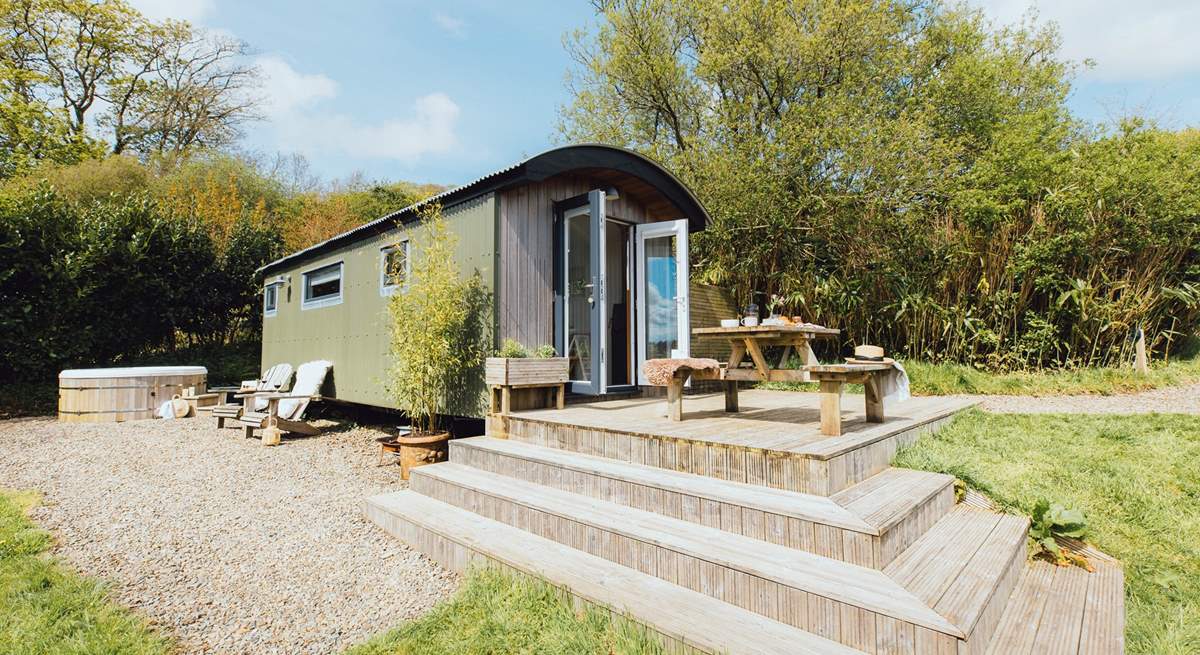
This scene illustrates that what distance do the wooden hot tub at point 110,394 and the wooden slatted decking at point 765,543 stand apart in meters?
6.79

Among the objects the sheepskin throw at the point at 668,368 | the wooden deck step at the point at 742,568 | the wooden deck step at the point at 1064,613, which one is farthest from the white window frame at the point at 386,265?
the wooden deck step at the point at 1064,613

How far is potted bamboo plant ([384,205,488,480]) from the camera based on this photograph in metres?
4.53

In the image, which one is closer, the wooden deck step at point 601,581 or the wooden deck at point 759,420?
the wooden deck step at point 601,581

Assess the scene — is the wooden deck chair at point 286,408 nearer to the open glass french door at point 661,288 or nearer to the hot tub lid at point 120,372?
the hot tub lid at point 120,372

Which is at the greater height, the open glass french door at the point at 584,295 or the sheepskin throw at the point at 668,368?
the open glass french door at the point at 584,295

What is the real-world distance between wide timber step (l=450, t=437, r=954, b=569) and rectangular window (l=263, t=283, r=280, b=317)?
7.45 meters

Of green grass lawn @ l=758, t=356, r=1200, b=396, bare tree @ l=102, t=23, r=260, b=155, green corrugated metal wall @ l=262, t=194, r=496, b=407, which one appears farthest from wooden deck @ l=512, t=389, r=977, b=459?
bare tree @ l=102, t=23, r=260, b=155

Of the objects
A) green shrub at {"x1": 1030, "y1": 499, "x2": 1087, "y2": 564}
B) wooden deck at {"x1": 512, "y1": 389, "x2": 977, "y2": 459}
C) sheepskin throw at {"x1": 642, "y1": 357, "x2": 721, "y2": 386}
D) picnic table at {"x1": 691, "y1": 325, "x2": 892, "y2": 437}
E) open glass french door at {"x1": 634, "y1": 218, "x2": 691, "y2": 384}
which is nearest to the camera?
green shrub at {"x1": 1030, "y1": 499, "x2": 1087, "y2": 564}

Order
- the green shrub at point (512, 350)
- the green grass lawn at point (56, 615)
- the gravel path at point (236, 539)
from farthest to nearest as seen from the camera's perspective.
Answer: the green shrub at point (512, 350) → the gravel path at point (236, 539) → the green grass lawn at point (56, 615)

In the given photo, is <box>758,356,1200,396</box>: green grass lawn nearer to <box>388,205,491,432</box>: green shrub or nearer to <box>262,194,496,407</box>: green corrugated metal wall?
<box>388,205,491,432</box>: green shrub

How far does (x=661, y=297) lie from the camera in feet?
18.6

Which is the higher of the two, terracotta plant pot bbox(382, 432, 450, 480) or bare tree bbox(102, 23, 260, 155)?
bare tree bbox(102, 23, 260, 155)

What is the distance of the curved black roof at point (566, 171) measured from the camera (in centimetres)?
449

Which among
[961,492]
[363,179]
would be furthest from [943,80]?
[363,179]
